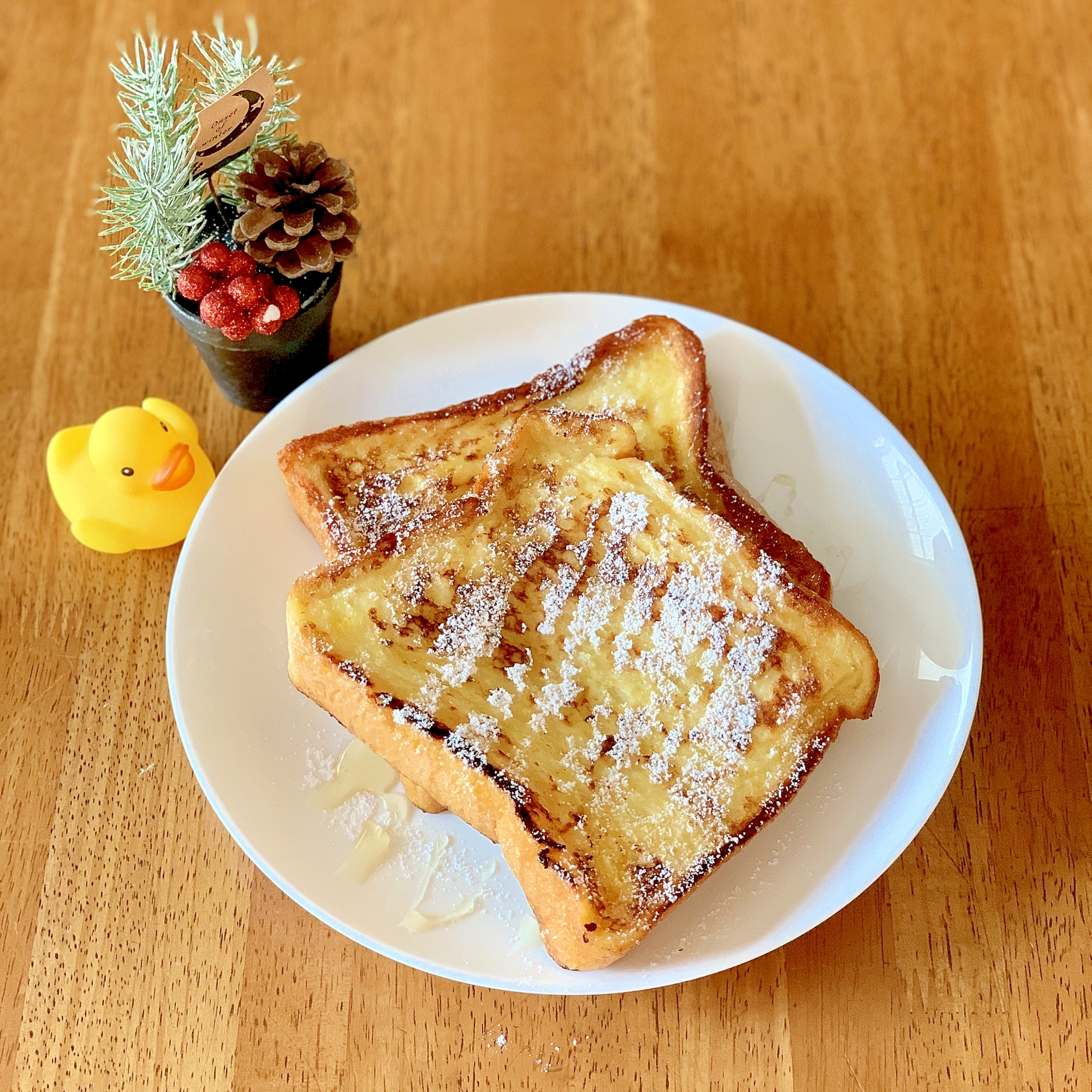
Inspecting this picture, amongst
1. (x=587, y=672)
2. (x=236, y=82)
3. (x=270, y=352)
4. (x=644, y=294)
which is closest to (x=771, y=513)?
(x=587, y=672)

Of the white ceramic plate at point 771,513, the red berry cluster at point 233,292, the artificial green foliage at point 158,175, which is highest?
the artificial green foliage at point 158,175

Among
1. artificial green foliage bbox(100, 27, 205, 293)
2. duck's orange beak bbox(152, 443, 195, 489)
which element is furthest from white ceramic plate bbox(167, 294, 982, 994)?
artificial green foliage bbox(100, 27, 205, 293)

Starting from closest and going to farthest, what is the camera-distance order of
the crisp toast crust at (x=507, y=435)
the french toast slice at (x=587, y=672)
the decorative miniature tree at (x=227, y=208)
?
the french toast slice at (x=587, y=672) < the decorative miniature tree at (x=227, y=208) < the crisp toast crust at (x=507, y=435)

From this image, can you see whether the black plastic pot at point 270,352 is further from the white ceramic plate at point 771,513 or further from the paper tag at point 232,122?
the paper tag at point 232,122

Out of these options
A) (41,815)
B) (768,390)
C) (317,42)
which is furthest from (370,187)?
(41,815)

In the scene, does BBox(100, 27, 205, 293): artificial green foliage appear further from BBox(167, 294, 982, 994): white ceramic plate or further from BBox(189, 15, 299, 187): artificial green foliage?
BBox(167, 294, 982, 994): white ceramic plate

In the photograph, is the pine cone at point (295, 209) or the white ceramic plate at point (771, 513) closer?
the white ceramic plate at point (771, 513)

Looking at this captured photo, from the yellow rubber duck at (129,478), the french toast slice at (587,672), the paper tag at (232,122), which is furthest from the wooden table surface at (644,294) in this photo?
the paper tag at (232,122)
